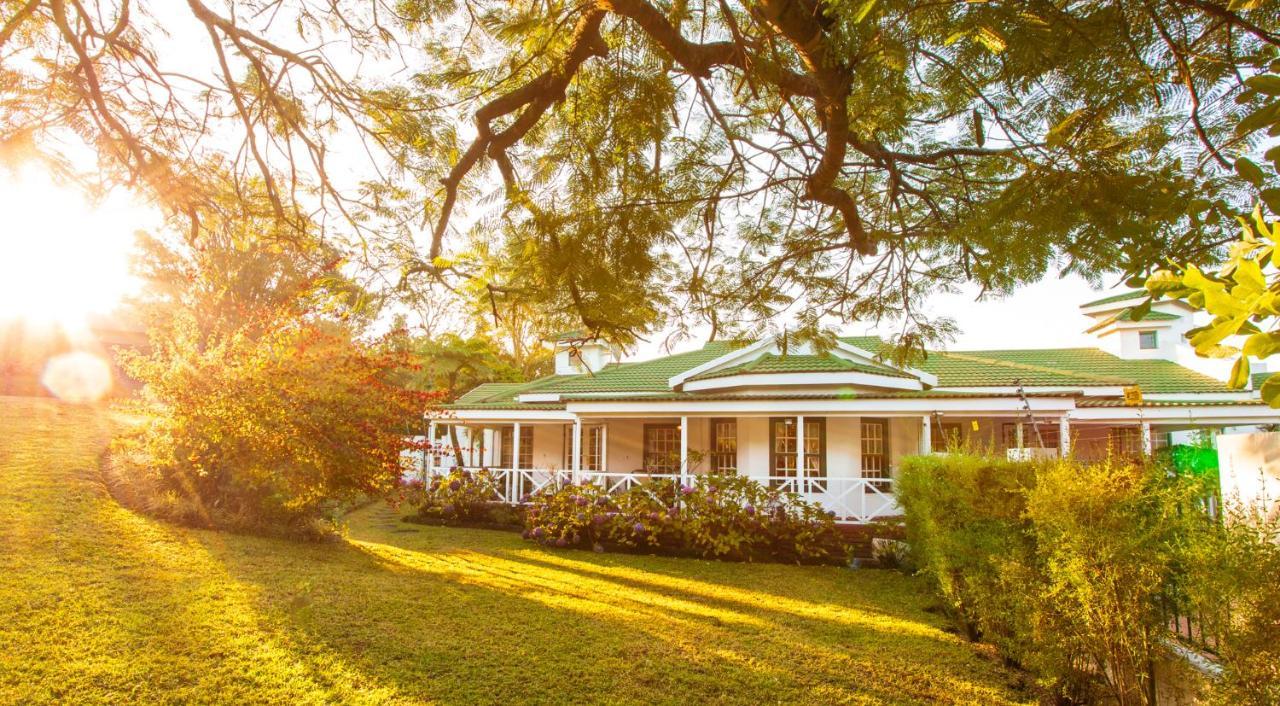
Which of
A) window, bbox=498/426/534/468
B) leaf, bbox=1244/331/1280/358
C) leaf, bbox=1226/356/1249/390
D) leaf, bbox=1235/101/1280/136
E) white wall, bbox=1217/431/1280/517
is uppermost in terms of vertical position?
leaf, bbox=1235/101/1280/136

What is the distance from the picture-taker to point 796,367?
15.3 m

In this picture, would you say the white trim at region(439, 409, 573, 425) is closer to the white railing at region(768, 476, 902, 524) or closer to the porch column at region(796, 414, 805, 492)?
the white railing at region(768, 476, 902, 524)

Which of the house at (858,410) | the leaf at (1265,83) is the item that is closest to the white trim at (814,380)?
the house at (858,410)

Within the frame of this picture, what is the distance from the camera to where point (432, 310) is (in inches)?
238

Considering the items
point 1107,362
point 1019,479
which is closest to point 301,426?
point 1019,479

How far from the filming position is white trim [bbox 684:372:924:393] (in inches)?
581

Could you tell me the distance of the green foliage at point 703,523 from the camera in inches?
462

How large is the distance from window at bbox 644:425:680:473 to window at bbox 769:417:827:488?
9.11 ft

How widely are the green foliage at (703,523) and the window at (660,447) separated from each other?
15.4 ft

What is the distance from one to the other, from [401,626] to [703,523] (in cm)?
636

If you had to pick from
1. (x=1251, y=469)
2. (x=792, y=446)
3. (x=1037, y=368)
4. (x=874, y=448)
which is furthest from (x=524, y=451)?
(x=1251, y=469)

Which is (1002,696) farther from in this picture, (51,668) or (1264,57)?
(51,668)

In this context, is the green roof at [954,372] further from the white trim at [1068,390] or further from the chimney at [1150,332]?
the chimney at [1150,332]

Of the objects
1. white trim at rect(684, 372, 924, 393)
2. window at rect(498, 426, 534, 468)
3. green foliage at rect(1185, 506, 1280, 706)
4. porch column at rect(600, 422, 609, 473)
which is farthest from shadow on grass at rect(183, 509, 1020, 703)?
window at rect(498, 426, 534, 468)
